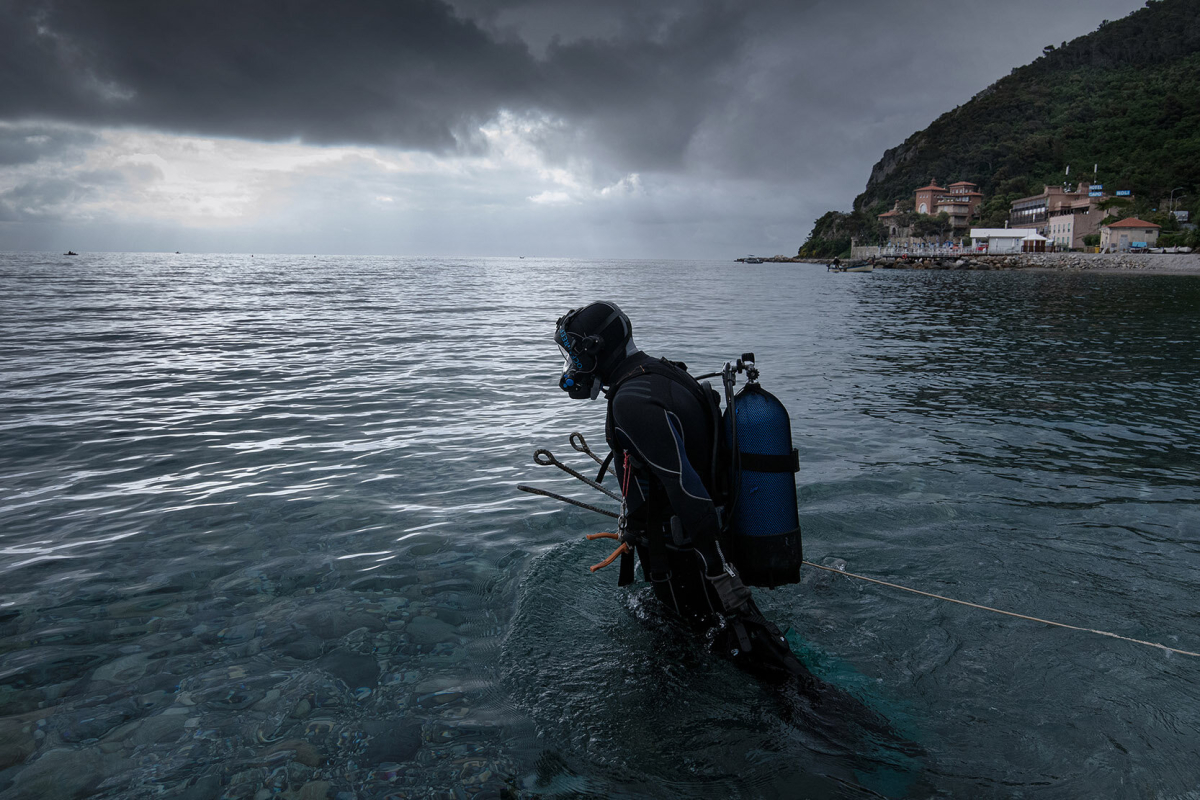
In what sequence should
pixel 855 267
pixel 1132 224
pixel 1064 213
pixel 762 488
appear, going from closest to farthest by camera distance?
1. pixel 762 488
2. pixel 1132 224
3. pixel 1064 213
4. pixel 855 267

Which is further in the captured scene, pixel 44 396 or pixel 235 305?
pixel 235 305

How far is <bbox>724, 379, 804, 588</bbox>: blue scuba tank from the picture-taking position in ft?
13.0

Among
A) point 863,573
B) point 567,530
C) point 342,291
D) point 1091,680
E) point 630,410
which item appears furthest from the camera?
point 342,291

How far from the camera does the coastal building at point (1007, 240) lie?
409 ft

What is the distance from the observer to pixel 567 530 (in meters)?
7.53

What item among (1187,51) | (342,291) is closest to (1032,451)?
(342,291)

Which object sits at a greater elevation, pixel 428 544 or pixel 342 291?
pixel 342 291

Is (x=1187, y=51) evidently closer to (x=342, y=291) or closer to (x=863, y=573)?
(x=342, y=291)

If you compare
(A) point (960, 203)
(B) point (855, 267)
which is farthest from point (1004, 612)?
(A) point (960, 203)

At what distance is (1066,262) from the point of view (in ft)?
334

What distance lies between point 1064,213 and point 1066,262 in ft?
113

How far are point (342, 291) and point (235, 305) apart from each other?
50.6 ft

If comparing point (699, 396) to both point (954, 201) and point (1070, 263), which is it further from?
point (954, 201)

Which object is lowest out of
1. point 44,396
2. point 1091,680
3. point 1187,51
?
point 1091,680
